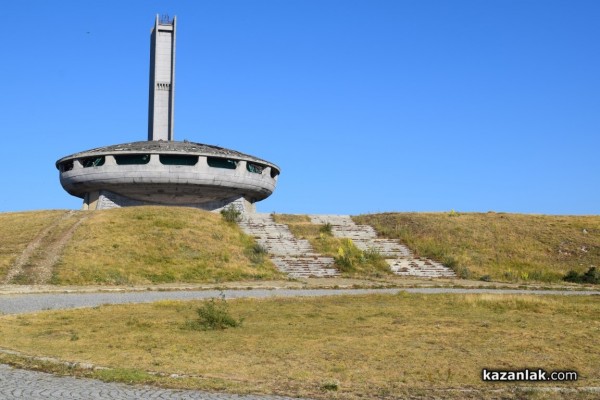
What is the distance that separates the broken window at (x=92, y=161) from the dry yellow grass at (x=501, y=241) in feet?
67.6

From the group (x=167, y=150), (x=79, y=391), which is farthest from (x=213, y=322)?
(x=167, y=150)

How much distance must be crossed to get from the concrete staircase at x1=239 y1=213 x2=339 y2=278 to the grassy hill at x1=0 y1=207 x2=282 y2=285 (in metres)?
1.10

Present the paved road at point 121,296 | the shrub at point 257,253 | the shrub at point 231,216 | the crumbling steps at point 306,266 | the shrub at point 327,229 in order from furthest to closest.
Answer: the shrub at point 231,216 < the shrub at point 327,229 < the shrub at point 257,253 < the crumbling steps at point 306,266 < the paved road at point 121,296

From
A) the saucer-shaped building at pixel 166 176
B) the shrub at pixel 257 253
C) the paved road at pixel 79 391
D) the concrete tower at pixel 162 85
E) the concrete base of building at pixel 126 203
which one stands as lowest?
the paved road at pixel 79 391

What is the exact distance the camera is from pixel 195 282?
3462 centimetres

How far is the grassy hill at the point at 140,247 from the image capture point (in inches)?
1385

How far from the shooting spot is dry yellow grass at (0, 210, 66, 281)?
37.4 meters

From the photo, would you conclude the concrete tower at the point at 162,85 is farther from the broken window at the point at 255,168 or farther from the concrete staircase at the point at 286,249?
the concrete staircase at the point at 286,249

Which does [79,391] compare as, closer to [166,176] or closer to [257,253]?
[257,253]

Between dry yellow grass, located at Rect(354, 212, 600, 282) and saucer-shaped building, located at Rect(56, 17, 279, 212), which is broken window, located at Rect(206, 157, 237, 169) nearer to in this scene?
saucer-shaped building, located at Rect(56, 17, 279, 212)

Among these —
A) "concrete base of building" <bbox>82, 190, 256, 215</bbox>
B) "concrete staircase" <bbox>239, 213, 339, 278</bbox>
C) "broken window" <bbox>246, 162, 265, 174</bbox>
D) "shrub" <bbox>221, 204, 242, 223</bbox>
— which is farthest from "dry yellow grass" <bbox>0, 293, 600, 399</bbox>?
"broken window" <bbox>246, 162, 265, 174</bbox>

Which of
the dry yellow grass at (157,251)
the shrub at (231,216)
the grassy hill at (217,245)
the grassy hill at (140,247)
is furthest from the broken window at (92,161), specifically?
the shrub at (231,216)

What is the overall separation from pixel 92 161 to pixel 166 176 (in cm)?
662

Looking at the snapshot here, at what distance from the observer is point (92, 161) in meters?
55.4
